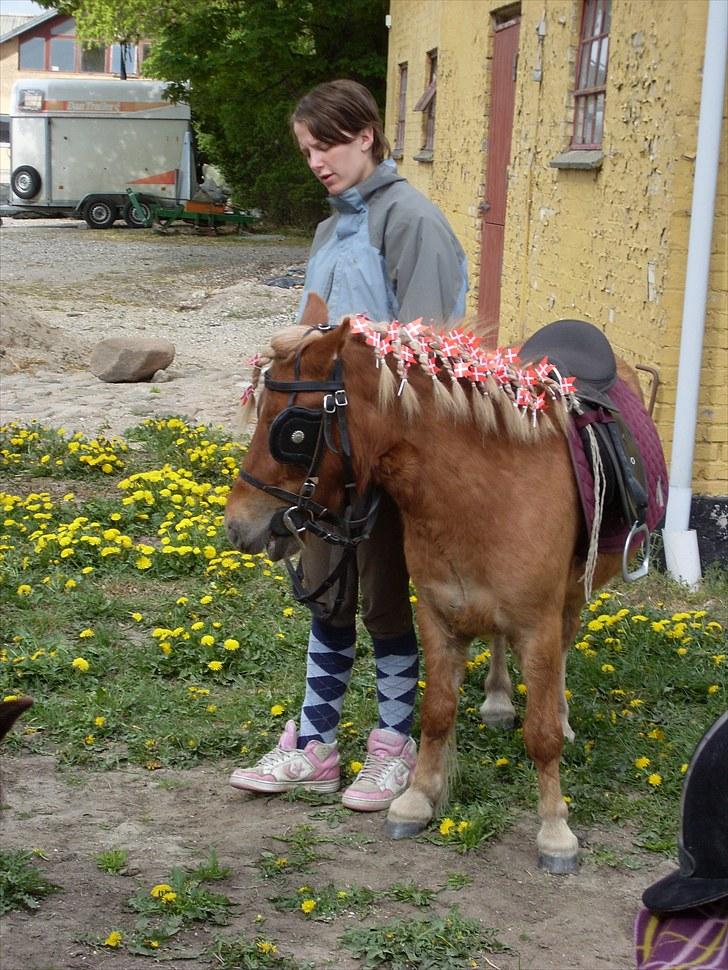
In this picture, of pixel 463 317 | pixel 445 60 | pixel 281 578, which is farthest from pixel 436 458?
pixel 445 60

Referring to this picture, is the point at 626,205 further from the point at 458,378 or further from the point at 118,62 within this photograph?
the point at 118,62

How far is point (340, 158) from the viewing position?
146 inches

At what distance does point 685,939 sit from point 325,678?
2866 millimetres

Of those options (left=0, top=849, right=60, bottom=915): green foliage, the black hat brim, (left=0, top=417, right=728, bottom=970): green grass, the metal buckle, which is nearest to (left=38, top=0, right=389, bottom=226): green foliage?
(left=0, top=417, right=728, bottom=970): green grass

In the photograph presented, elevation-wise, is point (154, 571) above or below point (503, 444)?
below

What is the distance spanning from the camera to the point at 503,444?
11.5ft

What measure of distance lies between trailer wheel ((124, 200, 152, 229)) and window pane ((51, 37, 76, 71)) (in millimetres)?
29639

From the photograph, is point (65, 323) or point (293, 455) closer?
point (293, 455)

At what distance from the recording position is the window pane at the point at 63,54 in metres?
58.0

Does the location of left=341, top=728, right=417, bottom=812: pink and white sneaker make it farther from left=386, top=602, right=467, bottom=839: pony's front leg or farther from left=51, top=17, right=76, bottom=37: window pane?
left=51, top=17, right=76, bottom=37: window pane

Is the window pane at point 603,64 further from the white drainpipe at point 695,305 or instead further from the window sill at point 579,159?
the white drainpipe at point 695,305

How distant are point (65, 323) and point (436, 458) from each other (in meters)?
12.8

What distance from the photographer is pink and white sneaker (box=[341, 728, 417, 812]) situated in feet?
13.1

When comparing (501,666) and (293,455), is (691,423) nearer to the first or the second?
(501,666)
